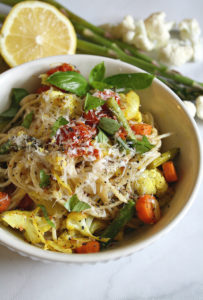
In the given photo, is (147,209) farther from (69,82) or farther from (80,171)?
(69,82)

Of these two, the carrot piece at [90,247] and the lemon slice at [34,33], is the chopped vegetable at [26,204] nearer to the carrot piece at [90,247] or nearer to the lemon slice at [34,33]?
the carrot piece at [90,247]

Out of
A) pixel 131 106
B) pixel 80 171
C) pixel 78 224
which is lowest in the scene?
pixel 78 224

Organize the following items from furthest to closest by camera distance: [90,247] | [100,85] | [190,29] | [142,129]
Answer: [190,29]
[100,85]
[142,129]
[90,247]

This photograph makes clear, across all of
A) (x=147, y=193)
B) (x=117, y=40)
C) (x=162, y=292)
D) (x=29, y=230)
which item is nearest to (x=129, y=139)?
(x=147, y=193)

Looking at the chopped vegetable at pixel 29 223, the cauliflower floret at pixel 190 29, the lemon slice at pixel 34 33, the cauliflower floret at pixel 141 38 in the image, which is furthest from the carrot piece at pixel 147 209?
the cauliflower floret at pixel 190 29

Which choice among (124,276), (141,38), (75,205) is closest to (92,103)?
(75,205)

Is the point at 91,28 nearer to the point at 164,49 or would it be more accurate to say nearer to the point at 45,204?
the point at 164,49

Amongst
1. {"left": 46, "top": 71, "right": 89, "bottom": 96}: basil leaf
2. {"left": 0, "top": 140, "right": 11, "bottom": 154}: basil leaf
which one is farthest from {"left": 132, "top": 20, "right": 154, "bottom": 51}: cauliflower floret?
{"left": 0, "top": 140, "right": 11, "bottom": 154}: basil leaf
